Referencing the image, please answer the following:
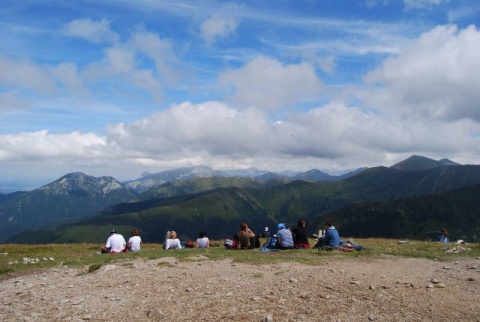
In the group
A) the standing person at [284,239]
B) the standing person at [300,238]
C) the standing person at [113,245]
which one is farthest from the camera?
the standing person at [113,245]

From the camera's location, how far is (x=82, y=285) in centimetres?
1514

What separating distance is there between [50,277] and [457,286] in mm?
16591

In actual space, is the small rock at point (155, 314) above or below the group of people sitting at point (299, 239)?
below

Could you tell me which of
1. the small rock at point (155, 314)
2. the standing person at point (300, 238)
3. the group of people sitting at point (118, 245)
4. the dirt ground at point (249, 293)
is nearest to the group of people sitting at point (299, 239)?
the standing person at point (300, 238)

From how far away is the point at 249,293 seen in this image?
13.0 m

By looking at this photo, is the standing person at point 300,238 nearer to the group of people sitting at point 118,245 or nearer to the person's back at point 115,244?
the group of people sitting at point 118,245

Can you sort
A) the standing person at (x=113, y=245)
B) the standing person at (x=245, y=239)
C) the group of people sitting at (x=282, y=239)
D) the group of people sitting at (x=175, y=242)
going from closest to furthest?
the group of people sitting at (x=282, y=239) → the standing person at (x=113, y=245) → the standing person at (x=245, y=239) → the group of people sitting at (x=175, y=242)

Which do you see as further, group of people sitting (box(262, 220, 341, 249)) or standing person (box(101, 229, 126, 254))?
standing person (box(101, 229, 126, 254))

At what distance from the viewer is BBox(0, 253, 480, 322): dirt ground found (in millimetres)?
11219

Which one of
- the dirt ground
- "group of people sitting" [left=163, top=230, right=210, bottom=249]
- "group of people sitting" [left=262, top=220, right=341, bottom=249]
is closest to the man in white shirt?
"group of people sitting" [left=163, top=230, right=210, bottom=249]

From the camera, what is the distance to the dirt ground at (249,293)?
1122 cm

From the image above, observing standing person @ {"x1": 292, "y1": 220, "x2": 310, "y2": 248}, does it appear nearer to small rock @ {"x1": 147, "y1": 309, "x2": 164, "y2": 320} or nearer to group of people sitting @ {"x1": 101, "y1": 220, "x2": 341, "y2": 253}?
group of people sitting @ {"x1": 101, "y1": 220, "x2": 341, "y2": 253}

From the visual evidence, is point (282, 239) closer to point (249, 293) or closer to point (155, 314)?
point (249, 293)

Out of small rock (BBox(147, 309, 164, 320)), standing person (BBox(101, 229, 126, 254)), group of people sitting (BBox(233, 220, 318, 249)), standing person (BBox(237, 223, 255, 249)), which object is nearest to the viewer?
small rock (BBox(147, 309, 164, 320))
